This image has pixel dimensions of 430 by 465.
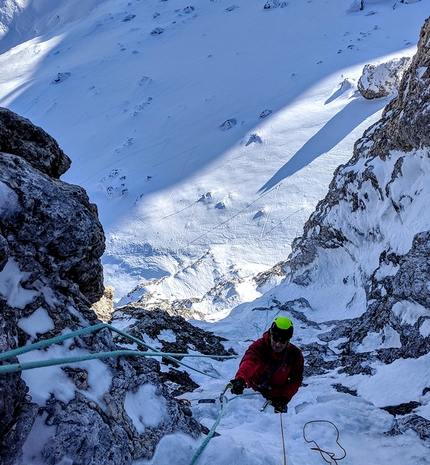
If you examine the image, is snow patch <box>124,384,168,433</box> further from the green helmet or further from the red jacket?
the green helmet

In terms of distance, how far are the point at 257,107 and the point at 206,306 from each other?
61.0 feet

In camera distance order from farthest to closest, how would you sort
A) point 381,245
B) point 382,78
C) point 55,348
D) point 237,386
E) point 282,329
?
point 382,78, point 381,245, point 237,386, point 282,329, point 55,348

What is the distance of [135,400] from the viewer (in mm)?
3699

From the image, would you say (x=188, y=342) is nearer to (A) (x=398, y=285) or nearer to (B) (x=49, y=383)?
(A) (x=398, y=285)

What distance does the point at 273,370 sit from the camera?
182 inches

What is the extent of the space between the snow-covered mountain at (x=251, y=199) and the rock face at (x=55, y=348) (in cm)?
4

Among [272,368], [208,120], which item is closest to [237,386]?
[272,368]

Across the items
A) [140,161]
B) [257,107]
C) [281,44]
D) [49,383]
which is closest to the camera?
[49,383]

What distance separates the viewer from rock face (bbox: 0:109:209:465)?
273 centimetres

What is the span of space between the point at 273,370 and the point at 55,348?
8.14 ft

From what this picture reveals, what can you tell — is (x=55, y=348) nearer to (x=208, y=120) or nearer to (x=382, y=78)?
(x=382, y=78)

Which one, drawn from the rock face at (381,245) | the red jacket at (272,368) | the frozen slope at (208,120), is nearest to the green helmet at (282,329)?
the red jacket at (272,368)

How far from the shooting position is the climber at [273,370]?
4.48m

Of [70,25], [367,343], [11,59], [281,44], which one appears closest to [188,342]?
[367,343]
